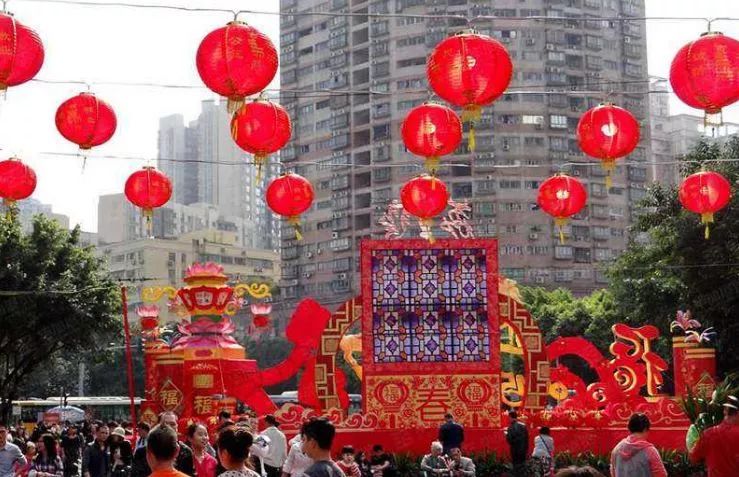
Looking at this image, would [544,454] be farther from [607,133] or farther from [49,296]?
[49,296]

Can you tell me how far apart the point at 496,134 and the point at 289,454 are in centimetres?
4356

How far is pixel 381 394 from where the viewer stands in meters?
16.4

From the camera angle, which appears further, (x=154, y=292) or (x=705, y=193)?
(x=154, y=292)

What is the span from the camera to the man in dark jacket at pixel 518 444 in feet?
49.9

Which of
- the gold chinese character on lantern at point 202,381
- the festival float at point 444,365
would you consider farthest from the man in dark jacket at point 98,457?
the gold chinese character on lantern at point 202,381

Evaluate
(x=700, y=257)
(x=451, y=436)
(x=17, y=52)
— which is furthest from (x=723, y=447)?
(x=700, y=257)

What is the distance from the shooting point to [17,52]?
942cm

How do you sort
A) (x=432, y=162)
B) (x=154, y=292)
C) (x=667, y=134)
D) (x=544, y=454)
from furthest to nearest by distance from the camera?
(x=667, y=134), (x=154, y=292), (x=544, y=454), (x=432, y=162)

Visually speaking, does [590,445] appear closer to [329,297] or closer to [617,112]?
[617,112]

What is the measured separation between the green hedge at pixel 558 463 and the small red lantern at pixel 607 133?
5334 mm

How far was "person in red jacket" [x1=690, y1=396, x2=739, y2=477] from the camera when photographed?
7355 millimetres

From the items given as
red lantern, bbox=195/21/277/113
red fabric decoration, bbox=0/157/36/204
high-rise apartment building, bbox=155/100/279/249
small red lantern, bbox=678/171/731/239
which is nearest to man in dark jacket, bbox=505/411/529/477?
small red lantern, bbox=678/171/731/239

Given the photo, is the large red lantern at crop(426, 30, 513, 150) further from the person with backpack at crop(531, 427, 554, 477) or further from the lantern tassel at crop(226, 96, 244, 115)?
the person with backpack at crop(531, 427, 554, 477)

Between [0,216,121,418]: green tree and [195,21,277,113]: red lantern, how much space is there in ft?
57.8
